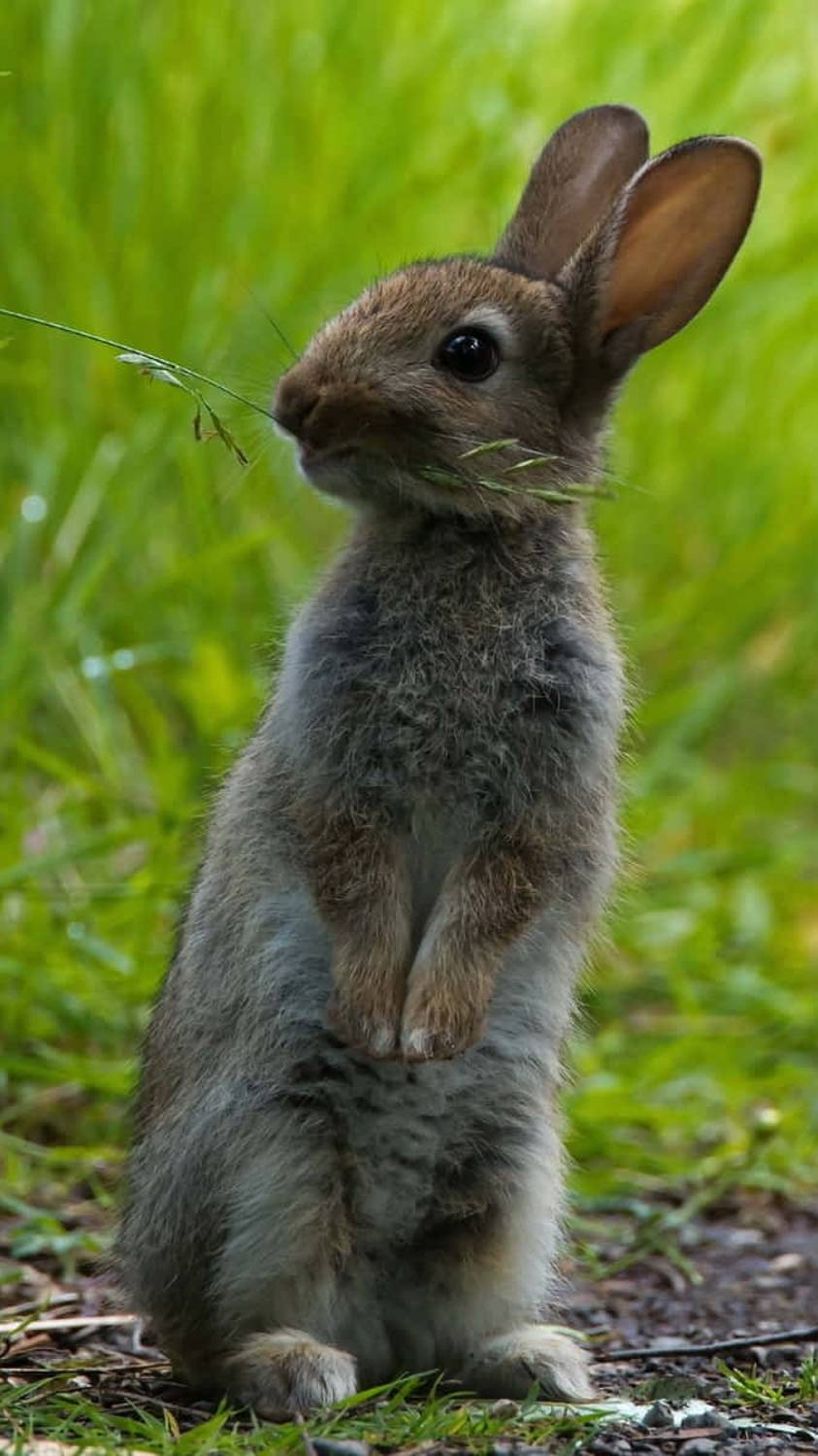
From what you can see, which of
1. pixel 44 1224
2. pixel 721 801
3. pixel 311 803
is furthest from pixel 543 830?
pixel 721 801

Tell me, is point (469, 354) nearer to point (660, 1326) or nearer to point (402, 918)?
point (402, 918)

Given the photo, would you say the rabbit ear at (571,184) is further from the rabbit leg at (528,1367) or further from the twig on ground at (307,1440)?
the twig on ground at (307,1440)

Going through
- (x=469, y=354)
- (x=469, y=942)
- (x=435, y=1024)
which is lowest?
(x=435, y=1024)

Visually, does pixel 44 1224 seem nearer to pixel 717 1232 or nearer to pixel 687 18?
pixel 717 1232

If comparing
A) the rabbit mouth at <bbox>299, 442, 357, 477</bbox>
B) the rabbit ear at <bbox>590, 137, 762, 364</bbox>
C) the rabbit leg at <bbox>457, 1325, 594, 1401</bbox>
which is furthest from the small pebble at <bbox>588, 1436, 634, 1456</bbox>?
the rabbit ear at <bbox>590, 137, 762, 364</bbox>

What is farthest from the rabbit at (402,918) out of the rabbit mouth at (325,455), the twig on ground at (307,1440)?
the twig on ground at (307,1440)

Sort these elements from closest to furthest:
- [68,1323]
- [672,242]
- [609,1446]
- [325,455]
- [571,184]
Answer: [609,1446], [325,455], [672,242], [68,1323], [571,184]

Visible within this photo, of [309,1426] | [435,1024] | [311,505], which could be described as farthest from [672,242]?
[311,505]

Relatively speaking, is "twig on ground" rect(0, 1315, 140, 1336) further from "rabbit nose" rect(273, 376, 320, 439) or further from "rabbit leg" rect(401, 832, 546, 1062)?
"rabbit nose" rect(273, 376, 320, 439)
